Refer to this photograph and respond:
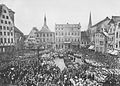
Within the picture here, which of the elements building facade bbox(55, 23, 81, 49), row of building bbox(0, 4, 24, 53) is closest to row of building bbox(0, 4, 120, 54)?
building facade bbox(55, 23, 81, 49)

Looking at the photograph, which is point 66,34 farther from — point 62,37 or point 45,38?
point 45,38

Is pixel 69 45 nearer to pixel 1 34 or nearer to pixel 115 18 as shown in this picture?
pixel 115 18

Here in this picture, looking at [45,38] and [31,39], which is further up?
[45,38]

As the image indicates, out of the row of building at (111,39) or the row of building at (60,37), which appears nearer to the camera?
the row of building at (111,39)

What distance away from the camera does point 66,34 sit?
179 feet

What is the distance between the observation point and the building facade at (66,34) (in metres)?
54.2

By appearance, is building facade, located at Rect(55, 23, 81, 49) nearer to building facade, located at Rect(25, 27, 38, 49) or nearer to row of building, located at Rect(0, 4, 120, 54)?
row of building, located at Rect(0, 4, 120, 54)

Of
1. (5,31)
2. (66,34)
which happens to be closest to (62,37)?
(66,34)

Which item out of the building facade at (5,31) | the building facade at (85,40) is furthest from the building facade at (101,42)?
the building facade at (5,31)

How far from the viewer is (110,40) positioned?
30.3 meters

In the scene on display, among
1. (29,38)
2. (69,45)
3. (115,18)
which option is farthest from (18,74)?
(69,45)

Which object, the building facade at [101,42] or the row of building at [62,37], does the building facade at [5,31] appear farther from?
the building facade at [101,42]

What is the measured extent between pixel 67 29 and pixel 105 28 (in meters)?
21.7

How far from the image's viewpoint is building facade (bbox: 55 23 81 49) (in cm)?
5422
